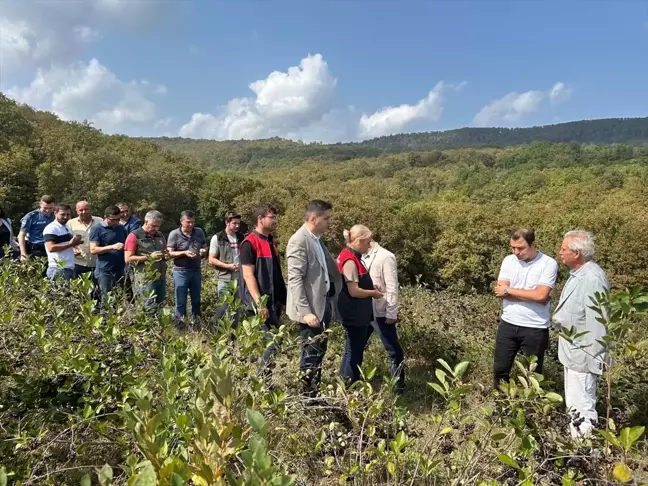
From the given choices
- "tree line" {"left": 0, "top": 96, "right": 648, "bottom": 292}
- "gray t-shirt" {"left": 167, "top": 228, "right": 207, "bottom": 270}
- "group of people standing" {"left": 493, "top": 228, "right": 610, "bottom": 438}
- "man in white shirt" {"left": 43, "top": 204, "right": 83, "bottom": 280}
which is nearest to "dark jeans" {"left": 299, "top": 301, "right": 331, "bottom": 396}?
"group of people standing" {"left": 493, "top": 228, "right": 610, "bottom": 438}

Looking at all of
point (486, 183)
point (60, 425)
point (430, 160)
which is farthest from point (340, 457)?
point (430, 160)

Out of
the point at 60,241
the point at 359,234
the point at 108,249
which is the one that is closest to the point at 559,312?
the point at 359,234

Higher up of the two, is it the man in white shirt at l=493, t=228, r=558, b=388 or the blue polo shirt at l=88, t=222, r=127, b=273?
the blue polo shirt at l=88, t=222, r=127, b=273

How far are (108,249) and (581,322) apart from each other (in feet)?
15.6

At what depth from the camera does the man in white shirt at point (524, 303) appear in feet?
11.6

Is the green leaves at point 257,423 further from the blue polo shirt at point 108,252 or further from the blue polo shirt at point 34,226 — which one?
the blue polo shirt at point 34,226

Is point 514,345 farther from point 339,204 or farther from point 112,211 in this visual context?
point 339,204

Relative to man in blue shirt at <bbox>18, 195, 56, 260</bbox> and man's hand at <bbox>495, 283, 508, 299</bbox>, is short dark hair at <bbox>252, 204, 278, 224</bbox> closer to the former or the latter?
man's hand at <bbox>495, 283, 508, 299</bbox>

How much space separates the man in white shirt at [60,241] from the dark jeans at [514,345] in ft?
14.8

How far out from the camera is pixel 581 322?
3010mm

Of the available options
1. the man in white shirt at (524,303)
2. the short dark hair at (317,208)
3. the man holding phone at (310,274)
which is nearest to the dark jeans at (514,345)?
the man in white shirt at (524,303)

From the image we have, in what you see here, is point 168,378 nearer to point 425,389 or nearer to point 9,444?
point 9,444

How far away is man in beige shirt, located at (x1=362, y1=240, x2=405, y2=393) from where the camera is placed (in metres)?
4.04

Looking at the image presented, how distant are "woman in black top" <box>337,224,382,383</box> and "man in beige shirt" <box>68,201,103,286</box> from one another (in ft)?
11.6
